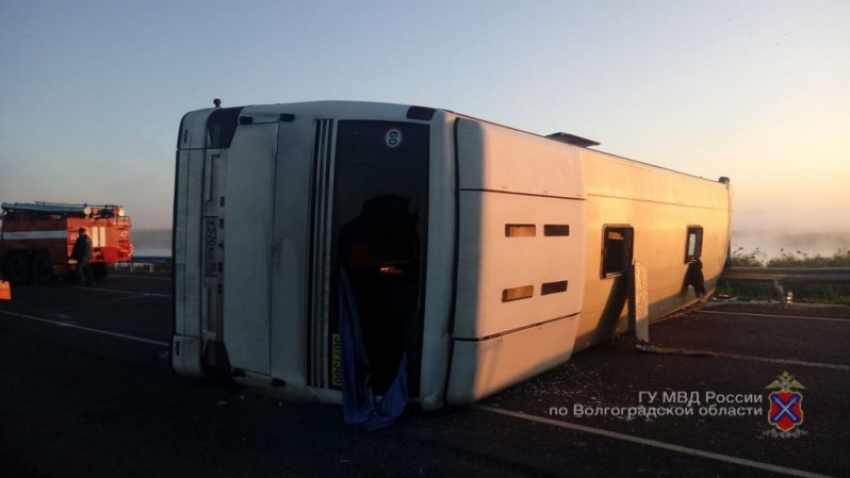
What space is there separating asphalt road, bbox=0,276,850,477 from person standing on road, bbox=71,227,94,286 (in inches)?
475

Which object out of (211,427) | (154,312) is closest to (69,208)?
(154,312)

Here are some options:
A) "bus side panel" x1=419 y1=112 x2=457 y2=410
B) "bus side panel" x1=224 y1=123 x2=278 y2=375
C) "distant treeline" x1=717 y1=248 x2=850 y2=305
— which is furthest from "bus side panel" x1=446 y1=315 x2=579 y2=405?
"distant treeline" x1=717 y1=248 x2=850 y2=305

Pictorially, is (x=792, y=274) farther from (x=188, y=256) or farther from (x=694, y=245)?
(x=188, y=256)

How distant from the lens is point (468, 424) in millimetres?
5496

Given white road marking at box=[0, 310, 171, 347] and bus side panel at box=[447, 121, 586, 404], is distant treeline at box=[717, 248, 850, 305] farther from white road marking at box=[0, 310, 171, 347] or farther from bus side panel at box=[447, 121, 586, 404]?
white road marking at box=[0, 310, 171, 347]

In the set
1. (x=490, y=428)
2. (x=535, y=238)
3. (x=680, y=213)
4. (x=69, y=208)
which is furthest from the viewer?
(x=69, y=208)

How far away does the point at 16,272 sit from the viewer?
21875 millimetres

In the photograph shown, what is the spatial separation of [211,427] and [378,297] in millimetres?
1798

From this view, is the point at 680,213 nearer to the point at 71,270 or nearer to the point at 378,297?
the point at 378,297

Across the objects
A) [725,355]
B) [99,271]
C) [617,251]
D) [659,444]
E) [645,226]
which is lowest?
[99,271]

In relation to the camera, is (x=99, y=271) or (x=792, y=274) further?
A: (x=99, y=271)

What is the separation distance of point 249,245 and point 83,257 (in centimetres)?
1661

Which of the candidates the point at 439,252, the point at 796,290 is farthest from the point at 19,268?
the point at 796,290

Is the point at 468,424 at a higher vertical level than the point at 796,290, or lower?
lower
